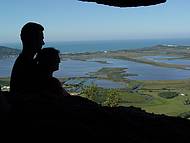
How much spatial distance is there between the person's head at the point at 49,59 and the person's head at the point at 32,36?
23 centimetres

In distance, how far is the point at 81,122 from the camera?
8188mm

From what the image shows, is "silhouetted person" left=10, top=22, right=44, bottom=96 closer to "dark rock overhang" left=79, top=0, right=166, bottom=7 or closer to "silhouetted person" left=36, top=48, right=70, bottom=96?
"silhouetted person" left=36, top=48, right=70, bottom=96

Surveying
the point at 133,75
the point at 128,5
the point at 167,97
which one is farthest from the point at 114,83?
the point at 128,5

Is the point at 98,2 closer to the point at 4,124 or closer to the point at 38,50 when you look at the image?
the point at 38,50

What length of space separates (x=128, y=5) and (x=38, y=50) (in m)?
4.12

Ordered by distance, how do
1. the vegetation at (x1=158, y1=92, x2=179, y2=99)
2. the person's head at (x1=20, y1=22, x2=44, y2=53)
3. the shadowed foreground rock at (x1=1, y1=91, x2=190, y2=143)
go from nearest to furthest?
A: the shadowed foreground rock at (x1=1, y1=91, x2=190, y2=143) → the person's head at (x1=20, y1=22, x2=44, y2=53) → the vegetation at (x1=158, y1=92, x2=179, y2=99)

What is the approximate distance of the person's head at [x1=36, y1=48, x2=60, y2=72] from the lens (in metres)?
9.42

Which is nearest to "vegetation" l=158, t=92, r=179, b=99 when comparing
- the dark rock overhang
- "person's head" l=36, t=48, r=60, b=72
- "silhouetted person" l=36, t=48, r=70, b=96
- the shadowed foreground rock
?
the dark rock overhang

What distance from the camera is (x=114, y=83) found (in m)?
124

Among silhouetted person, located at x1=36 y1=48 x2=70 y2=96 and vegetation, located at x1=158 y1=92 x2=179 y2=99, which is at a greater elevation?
silhouetted person, located at x1=36 y1=48 x2=70 y2=96

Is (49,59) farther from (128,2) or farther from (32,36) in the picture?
(128,2)

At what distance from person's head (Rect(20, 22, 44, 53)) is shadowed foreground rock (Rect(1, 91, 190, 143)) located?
47.5 inches

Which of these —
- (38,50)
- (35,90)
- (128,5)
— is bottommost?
(35,90)

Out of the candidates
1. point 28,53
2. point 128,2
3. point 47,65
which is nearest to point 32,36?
point 28,53
